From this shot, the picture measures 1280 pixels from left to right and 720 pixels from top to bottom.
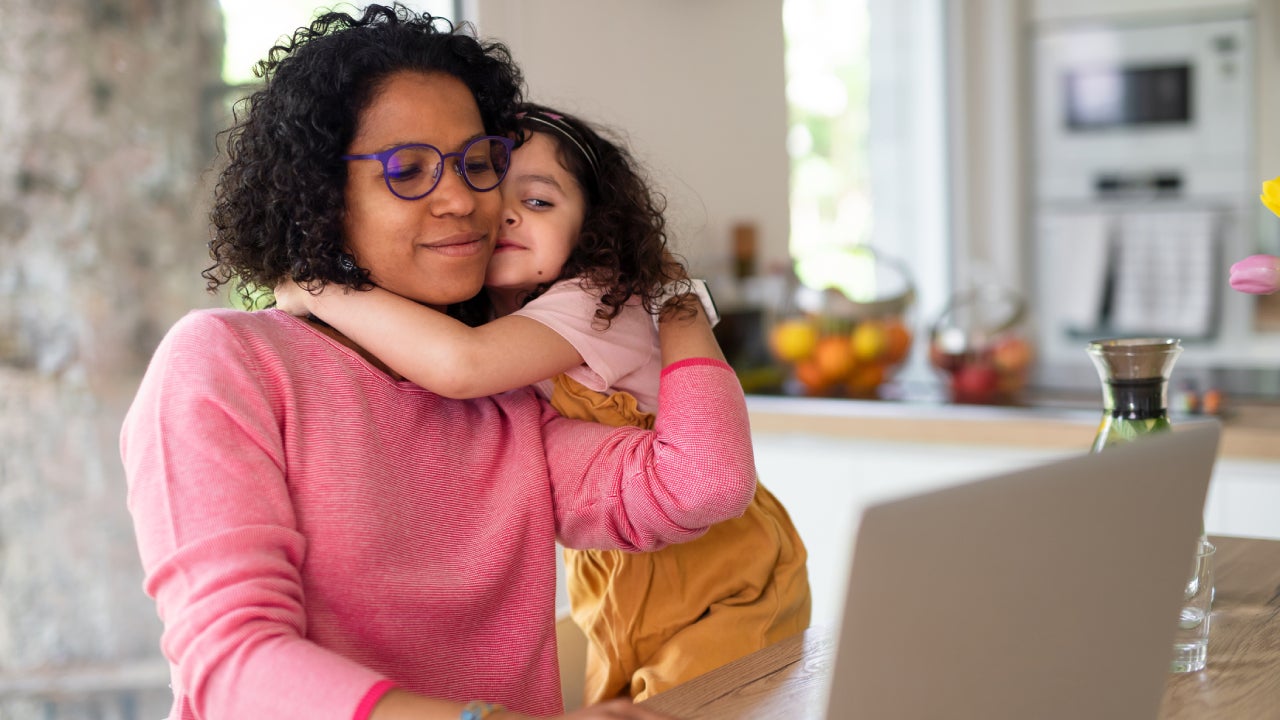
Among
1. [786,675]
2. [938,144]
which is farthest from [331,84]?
[938,144]

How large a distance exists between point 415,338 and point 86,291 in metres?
0.96

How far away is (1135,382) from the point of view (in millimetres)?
1131

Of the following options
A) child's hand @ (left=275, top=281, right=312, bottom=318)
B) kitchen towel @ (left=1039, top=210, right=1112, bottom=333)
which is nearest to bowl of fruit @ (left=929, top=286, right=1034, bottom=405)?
kitchen towel @ (left=1039, top=210, right=1112, bottom=333)

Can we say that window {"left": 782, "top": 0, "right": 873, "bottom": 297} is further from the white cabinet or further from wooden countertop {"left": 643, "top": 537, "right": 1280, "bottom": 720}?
wooden countertop {"left": 643, "top": 537, "right": 1280, "bottom": 720}

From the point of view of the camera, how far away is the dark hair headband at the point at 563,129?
4.42ft

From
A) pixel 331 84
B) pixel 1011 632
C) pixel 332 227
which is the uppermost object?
pixel 331 84

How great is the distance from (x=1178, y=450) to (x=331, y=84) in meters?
0.78

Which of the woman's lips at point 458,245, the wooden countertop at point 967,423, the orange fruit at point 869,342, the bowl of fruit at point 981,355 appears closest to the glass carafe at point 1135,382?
the woman's lips at point 458,245

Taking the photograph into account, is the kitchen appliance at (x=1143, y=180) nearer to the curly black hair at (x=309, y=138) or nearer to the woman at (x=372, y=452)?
the woman at (x=372, y=452)

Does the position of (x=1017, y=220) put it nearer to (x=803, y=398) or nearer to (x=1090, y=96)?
(x=1090, y=96)

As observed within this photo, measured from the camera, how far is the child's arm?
1148 mm

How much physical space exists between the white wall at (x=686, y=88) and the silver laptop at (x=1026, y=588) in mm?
1521

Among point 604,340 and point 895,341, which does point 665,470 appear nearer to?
point 604,340

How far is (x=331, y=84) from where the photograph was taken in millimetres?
1128
